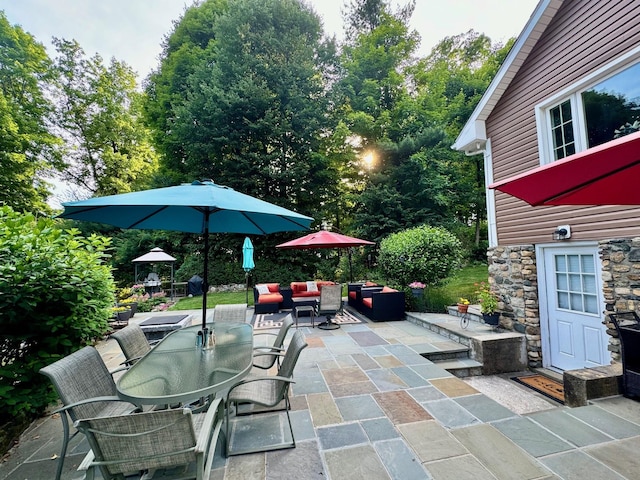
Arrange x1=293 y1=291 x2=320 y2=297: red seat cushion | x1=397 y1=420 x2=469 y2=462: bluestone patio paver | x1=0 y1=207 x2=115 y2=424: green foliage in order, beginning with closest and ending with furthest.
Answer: x1=397 y1=420 x2=469 y2=462: bluestone patio paver, x1=0 y1=207 x2=115 y2=424: green foliage, x1=293 y1=291 x2=320 y2=297: red seat cushion

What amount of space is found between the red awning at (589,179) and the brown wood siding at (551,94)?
297cm

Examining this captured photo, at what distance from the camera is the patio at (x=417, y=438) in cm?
211

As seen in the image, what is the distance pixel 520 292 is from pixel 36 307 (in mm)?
7408

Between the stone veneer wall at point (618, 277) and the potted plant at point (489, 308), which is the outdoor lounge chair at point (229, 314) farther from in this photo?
the stone veneer wall at point (618, 277)

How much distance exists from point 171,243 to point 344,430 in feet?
48.8

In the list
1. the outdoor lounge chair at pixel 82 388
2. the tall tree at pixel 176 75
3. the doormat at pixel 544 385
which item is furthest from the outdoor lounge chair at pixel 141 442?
the tall tree at pixel 176 75

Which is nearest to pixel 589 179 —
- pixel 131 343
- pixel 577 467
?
pixel 577 467

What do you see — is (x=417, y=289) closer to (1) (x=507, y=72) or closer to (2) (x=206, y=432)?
(1) (x=507, y=72)

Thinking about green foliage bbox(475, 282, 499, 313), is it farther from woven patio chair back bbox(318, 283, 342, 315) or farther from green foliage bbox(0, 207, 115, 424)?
green foliage bbox(0, 207, 115, 424)

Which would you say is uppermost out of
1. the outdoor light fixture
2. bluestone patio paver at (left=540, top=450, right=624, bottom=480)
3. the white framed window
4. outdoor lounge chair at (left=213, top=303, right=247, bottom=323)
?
the white framed window

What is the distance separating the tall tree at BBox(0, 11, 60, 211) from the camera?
10.4m

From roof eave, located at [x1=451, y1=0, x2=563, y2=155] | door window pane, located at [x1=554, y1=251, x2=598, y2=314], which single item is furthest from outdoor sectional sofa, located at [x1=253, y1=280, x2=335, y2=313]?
roof eave, located at [x1=451, y1=0, x2=563, y2=155]

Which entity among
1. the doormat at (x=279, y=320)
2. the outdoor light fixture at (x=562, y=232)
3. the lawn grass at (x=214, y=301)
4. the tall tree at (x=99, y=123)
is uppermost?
the tall tree at (x=99, y=123)

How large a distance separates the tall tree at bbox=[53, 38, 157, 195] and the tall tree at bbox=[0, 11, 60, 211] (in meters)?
1.20
